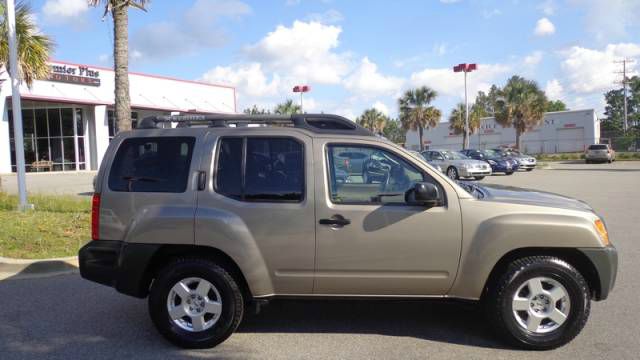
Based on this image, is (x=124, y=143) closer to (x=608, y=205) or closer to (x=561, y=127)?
(x=608, y=205)

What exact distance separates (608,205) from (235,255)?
1193cm

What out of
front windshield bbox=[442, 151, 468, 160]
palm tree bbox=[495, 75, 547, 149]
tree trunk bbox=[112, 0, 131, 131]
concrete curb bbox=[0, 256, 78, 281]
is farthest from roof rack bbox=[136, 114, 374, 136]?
palm tree bbox=[495, 75, 547, 149]

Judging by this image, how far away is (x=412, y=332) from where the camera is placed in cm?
486

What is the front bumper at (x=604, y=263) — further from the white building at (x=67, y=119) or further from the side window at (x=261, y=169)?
the white building at (x=67, y=119)

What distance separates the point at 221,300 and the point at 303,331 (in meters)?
0.84

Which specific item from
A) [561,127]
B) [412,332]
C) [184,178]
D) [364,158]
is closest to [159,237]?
[184,178]

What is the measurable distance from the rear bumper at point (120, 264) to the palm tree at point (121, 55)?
675 centimetres

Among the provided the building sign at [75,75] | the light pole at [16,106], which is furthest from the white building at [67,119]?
the light pole at [16,106]

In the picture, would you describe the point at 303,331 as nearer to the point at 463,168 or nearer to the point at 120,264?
the point at 120,264

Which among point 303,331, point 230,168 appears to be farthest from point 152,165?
point 303,331

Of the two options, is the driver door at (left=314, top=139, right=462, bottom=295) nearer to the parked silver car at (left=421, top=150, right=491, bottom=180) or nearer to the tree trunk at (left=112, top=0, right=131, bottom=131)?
the tree trunk at (left=112, top=0, right=131, bottom=131)

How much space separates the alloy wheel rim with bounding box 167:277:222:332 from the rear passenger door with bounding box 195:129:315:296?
1.12ft

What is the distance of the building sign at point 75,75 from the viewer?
32250 mm

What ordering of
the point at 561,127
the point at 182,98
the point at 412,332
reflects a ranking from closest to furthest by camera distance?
the point at 412,332
the point at 182,98
the point at 561,127
